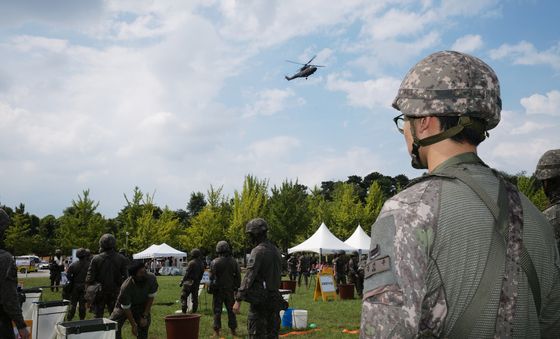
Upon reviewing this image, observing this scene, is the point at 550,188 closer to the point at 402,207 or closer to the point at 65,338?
the point at 402,207

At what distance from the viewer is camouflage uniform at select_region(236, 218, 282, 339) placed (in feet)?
26.2

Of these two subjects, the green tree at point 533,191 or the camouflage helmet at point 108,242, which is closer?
the camouflage helmet at point 108,242

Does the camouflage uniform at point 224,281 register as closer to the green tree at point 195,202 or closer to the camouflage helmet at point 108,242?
the camouflage helmet at point 108,242

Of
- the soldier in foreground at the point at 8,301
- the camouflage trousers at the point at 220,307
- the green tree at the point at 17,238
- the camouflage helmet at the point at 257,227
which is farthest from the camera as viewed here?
the green tree at the point at 17,238

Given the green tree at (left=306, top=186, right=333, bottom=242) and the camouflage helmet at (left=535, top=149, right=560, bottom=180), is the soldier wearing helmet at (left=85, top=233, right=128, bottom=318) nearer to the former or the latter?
the camouflage helmet at (left=535, top=149, right=560, bottom=180)

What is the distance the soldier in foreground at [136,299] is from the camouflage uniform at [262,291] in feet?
4.98

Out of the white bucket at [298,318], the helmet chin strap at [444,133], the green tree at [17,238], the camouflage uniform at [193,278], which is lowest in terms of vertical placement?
the white bucket at [298,318]

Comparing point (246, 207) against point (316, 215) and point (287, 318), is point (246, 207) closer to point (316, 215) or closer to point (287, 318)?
point (316, 215)

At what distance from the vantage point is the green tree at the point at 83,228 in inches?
1891

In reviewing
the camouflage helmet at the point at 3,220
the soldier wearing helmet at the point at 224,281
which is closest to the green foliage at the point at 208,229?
the soldier wearing helmet at the point at 224,281

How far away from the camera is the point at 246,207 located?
59125 mm

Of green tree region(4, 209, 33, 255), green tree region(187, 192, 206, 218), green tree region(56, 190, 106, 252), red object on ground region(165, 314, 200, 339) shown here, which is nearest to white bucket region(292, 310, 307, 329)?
red object on ground region(165, 314, 200, 339)

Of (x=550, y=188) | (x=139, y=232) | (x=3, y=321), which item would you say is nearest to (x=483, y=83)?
(x=550, y=188)

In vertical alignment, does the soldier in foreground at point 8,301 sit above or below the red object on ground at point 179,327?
above
